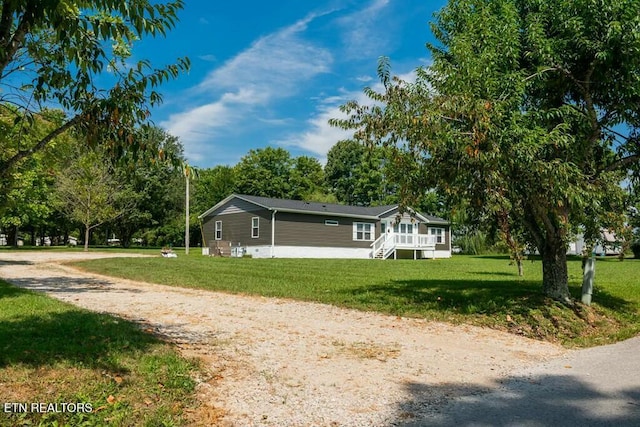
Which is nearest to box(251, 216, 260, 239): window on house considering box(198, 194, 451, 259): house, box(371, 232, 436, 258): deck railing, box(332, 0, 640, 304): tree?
box(198, 194, 451, 259): house

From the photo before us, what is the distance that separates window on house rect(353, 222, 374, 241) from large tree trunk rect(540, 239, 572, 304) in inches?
979

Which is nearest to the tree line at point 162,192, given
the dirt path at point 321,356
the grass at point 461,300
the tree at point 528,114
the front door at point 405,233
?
the front door at point 405,233

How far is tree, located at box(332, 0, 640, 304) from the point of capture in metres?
7.44

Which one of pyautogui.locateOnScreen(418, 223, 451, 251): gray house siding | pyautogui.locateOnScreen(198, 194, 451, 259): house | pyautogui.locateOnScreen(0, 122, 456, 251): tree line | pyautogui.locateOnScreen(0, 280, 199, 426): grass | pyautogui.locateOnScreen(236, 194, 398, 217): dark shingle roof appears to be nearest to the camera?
pyautogui.locateOnScreen(0, 280, 199, 426): grass

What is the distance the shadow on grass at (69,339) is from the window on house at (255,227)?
2352cm

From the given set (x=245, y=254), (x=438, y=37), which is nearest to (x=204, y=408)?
(x=438, y=37)

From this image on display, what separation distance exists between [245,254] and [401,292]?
21.1 metres

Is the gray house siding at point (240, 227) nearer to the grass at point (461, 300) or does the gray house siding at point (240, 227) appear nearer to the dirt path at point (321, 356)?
the grass at point (461, 300)

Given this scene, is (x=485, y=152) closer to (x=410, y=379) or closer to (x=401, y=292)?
(x=410, y=379)

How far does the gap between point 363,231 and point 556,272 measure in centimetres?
2555

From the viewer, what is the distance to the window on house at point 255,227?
3114 cm

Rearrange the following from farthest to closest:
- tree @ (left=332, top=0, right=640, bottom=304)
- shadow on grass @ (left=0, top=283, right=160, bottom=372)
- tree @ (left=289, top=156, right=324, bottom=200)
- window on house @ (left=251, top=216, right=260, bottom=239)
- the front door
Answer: tree @ (left=289, top=156, right=324, bottom=200), the front door, window on house @ (left=251, top=216, right=260, bottom=239), tree @ (left=332, top=0, right=640, bottom=304), shadow on grass @ (left=0, top=283, right=160, bottom=372)

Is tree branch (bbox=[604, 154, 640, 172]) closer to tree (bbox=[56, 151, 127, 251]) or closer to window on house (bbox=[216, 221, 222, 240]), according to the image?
window on house (bbox=[216, 221, 222, 240])

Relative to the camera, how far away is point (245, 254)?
31547 millimetres
